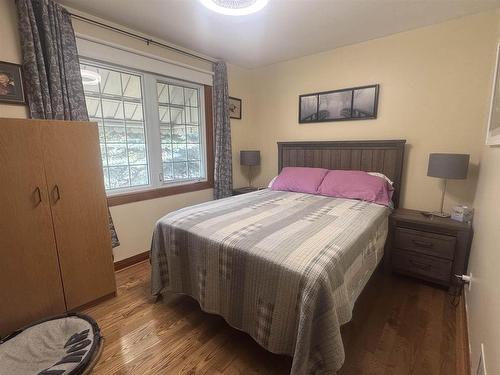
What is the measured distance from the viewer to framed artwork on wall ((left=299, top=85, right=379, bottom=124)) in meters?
2.71

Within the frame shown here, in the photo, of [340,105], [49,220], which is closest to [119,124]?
[49,220]

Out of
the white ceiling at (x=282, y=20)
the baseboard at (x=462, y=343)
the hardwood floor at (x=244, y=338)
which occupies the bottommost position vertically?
the hardwood floor at (x=244, y=338)

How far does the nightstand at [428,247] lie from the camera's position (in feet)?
6.46

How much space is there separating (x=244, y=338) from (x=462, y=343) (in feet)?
4.51

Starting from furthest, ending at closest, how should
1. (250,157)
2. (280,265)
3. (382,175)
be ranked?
(250,157) < (382,175) < (280,265)

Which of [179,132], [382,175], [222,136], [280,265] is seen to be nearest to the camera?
[280,265]

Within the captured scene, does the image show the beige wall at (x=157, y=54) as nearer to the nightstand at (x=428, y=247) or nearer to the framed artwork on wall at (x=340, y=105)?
the framed artwork on wall at (x=340, y=105)

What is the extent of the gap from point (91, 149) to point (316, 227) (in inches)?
68.5

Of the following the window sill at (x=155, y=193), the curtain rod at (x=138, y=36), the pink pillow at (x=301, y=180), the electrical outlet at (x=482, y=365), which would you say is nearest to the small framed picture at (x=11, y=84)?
the curtain rod at (x=138, y=36)

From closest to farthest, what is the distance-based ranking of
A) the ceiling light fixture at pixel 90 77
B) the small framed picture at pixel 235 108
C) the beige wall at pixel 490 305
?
the beige wall at pixel 490 305, the ceiling light fixture at pixel 90 77, the small framed picture at pixel 235 108

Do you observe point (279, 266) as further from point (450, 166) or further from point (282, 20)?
point (282, 20)

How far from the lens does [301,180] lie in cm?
283

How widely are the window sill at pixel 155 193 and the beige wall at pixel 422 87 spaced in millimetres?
1681

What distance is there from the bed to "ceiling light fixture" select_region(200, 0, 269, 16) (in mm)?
1486
